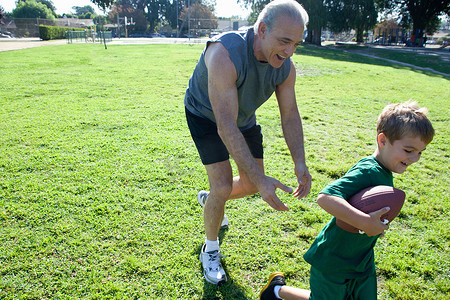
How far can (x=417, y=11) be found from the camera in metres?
42.5

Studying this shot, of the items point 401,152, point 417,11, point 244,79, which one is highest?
point 417,11

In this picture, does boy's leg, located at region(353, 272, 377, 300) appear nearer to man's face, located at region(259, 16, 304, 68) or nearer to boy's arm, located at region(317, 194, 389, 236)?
boy's arm, located at region(317, 194, 389, 236)

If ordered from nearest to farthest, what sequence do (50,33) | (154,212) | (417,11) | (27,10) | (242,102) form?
(242,102), (154,212), (50,33), (417,11), (27,10)

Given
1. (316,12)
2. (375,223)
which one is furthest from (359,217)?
(316,12)

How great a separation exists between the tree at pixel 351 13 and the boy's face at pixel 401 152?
110 ft

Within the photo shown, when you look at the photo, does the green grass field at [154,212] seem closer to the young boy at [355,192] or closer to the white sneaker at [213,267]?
the white sneaker at [213,267]

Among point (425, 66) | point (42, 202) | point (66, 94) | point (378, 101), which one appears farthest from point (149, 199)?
point (425, 66)

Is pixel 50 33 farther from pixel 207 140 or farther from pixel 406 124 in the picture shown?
pixel 406 124

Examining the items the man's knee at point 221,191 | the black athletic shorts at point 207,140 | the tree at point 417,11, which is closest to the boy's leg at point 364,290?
the man's knee at point 221,191

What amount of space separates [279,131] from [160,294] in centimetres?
441

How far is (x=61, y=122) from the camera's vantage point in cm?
640

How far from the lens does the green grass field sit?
262 cm

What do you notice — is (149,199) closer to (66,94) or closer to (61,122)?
(61,122)

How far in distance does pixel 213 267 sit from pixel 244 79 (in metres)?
1.55
